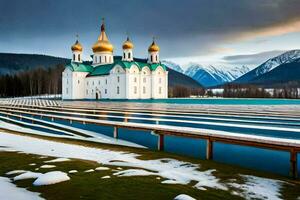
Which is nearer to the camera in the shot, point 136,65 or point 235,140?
point 235,140

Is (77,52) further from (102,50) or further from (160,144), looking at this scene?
(160,144)

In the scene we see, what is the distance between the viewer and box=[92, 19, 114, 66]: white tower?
79.0 meters

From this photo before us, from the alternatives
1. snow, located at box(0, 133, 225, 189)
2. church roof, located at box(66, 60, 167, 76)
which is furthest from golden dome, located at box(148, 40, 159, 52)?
snow, located at box(0, 133, 225, 189)

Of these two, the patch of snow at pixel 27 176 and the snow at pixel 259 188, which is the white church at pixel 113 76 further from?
the snow at pixel 259 188

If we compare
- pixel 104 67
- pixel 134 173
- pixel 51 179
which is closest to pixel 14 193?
pixel 51 179

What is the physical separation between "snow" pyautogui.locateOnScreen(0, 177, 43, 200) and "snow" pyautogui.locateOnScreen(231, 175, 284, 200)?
3320mm

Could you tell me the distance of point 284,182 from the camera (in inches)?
269

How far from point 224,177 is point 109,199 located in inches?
106

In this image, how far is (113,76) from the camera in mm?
72750

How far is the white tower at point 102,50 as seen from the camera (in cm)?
7900

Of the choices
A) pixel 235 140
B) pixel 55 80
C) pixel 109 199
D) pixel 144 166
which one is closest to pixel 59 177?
pixel 109 199

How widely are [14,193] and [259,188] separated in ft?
13.6

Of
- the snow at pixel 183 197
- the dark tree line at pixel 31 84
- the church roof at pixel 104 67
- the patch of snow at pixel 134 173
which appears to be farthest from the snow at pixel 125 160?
the dark tree line at pixel 31 84

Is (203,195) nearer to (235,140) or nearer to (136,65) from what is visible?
(235,140)
